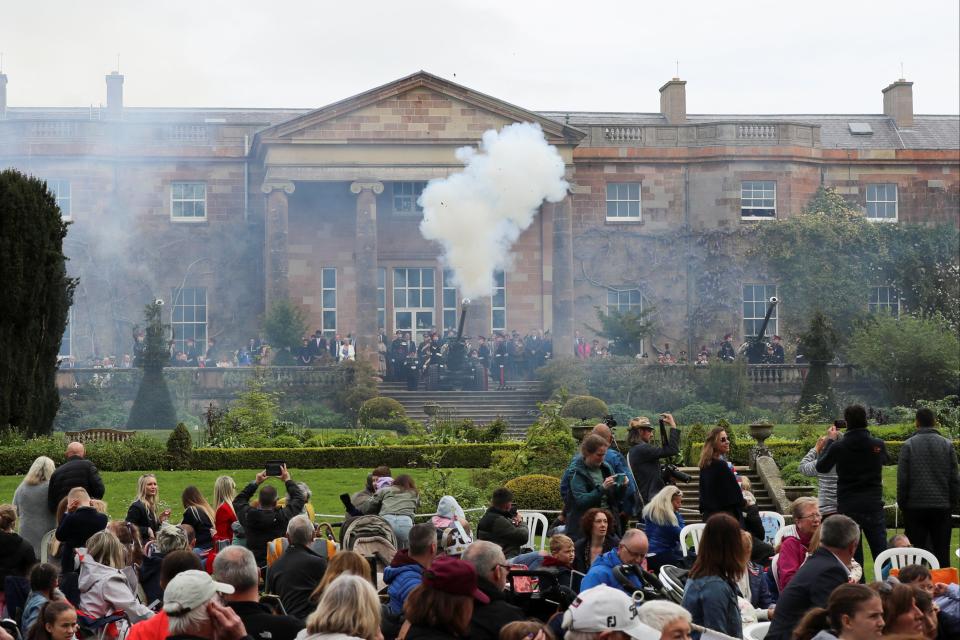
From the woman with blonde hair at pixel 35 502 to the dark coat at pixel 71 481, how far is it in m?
0.07

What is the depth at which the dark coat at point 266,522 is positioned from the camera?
1152 centimetres

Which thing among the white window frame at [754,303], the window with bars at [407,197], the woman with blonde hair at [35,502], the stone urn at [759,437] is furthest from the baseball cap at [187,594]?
the white window frame at [754,303]

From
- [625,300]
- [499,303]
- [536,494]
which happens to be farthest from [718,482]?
[625,300]

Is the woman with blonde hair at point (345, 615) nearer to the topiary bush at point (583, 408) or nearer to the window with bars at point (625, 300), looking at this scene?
the topiary bush at point (583, 408)

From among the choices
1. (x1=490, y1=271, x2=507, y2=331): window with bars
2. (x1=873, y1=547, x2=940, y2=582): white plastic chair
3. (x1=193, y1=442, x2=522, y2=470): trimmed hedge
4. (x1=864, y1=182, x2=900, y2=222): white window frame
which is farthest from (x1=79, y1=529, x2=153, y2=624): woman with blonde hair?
(x1=864, y1=182, x2=900, y2=222): white window frame

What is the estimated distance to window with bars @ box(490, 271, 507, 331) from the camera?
40281 millimetres

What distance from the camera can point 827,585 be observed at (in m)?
8.01

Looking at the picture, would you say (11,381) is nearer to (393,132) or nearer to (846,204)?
(393,132)

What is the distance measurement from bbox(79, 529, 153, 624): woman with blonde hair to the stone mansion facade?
28.2 m

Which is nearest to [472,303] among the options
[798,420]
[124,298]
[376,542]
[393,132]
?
[393,132]

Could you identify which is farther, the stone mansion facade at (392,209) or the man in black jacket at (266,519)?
the stone mansion facade at (392,209)

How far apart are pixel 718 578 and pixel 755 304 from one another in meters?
34.2

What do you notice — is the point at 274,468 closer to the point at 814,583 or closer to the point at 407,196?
the point at 814,583

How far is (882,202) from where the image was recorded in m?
42.7
